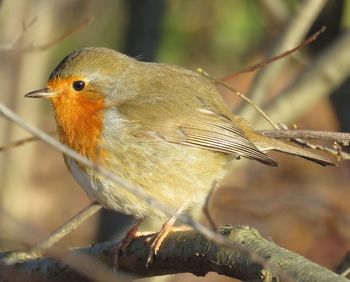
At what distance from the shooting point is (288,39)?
5465mm

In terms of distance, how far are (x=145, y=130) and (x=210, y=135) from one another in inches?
14.2

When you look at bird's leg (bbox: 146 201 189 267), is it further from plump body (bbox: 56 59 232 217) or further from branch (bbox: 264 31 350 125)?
branch (bbox: 264 31 350 125)

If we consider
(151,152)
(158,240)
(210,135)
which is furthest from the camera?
(210,135)

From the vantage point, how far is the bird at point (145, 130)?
4383 millimetres

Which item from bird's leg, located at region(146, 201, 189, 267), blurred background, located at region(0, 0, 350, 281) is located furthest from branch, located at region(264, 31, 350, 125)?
bird's leg, located at region(146, 201, 189, 267)

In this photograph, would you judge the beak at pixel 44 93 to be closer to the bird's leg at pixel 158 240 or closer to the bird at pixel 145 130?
the bird at pixel 145 130

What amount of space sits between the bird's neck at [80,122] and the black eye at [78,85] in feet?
0.16

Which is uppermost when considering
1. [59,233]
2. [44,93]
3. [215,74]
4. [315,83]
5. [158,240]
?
[44,93]

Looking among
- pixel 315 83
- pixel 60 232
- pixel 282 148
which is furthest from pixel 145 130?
pixel 315 83

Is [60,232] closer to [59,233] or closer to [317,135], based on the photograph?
[59,233]

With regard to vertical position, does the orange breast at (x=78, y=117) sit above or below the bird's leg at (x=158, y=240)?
above

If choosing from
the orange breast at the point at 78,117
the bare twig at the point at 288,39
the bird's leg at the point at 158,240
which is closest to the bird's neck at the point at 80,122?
the orange breast at the point at 78,117

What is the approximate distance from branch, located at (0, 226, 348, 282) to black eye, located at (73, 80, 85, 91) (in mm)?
789

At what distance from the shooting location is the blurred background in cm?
613
